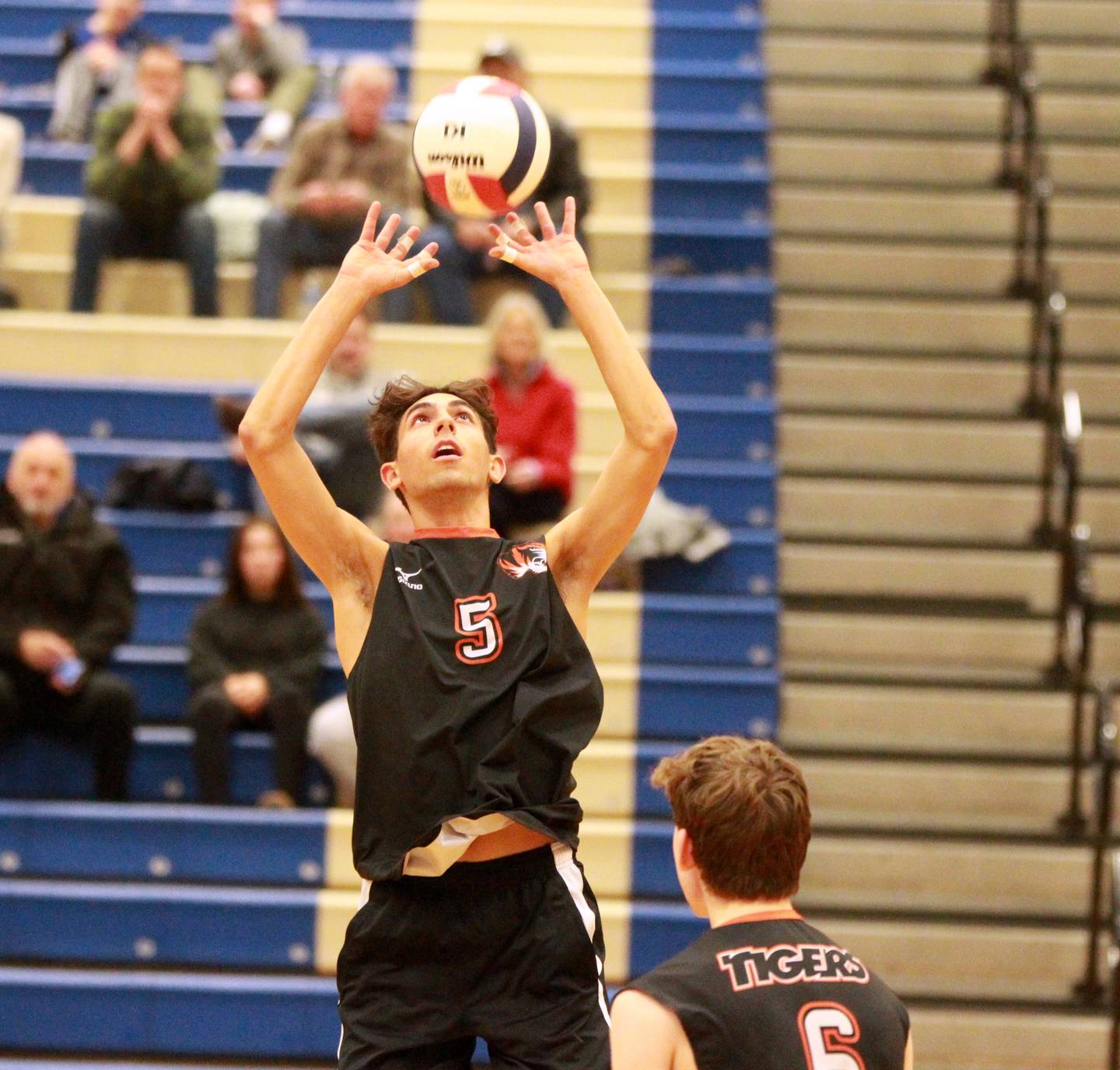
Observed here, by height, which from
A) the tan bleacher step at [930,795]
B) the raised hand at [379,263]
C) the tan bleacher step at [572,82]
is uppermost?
the tan bleacher step at [572,82]

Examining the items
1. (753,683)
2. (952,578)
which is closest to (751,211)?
(952,578)

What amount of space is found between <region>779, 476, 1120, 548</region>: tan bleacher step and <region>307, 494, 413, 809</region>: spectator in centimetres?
184

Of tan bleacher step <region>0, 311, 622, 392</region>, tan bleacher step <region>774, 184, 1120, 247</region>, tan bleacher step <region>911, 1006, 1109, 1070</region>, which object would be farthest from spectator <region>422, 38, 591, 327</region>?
tan bleacher step <region>911, 1006, 1109, 1070</region>

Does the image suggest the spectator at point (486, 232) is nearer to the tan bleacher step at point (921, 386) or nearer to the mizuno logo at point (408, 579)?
the tan bleacher step at point (921, 386)

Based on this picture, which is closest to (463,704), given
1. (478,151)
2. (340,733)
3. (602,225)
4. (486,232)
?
(478,151)

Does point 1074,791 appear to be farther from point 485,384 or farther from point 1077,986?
point 485,384

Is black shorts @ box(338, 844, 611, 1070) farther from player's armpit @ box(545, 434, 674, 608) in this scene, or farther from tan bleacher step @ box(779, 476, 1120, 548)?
tan bleacher step @ box(779, 476, 1120, 548)

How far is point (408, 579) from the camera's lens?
3.29 metres

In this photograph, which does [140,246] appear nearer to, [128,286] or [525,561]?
[128,286]

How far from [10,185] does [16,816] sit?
316 cm

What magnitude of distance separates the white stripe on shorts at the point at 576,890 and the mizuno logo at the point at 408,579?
51 centimetres

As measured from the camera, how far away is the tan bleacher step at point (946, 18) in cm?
932

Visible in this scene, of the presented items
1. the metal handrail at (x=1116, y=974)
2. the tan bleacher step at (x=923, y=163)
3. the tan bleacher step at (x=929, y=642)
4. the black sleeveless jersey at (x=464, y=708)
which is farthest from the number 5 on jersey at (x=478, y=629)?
the tan bleacher step at (x=923, y=163)

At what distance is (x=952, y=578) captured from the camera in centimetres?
721
